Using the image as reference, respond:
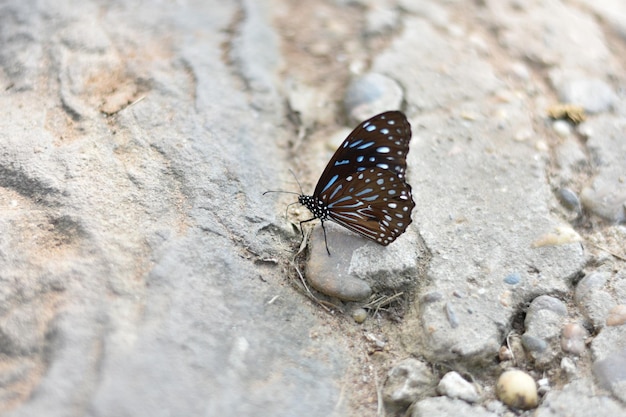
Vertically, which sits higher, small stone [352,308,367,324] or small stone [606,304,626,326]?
small stone [606,304,626,326]

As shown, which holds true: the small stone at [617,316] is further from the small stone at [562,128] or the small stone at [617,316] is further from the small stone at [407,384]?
the small stone at [562,128]

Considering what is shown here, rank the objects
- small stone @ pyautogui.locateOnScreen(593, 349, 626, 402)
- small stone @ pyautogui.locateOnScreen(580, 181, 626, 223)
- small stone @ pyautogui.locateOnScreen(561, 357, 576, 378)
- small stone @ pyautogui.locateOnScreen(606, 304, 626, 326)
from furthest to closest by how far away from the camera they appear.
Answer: small stone @ pyautogui.locateOnScreen(580, 181, 626, 223) < small stone @ pyautogui.locateOnScreen(606, 304, 626, 326) < small stone @ pyautogui.locateOnScreen(561, 357, 576, 378) < small stone @ pyautogui.locateOnScreen(593, 349, 626, 402)

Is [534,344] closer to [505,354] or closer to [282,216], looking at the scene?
[505,354]

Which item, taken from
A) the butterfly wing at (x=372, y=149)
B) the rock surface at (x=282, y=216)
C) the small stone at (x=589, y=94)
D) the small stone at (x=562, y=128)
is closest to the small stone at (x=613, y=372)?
the rock surface at (x=282, y=216)

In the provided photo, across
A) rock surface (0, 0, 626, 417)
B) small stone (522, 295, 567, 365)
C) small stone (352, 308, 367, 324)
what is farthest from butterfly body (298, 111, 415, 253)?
small stone (522, 295, 567, 365)

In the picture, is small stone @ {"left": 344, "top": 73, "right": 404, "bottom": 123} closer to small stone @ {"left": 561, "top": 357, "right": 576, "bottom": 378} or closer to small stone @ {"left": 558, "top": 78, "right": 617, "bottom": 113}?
small stone @ {"left": 558, "top": 78, "right": 617, "bottom": 113}

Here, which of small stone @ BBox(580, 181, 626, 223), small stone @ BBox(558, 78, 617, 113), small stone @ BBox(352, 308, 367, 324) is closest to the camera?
small stone @ BBox(352, 308, 367, 324)

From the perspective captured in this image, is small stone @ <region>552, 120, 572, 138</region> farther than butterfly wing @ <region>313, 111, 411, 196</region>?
Yes

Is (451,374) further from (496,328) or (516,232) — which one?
(516,232)
